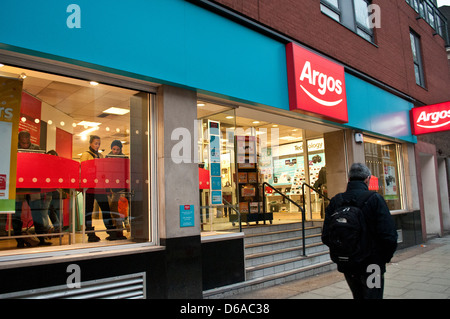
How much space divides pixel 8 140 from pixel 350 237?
3831 millimetres

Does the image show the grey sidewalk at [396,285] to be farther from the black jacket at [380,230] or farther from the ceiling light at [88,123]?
the ceiling light at [88,123]

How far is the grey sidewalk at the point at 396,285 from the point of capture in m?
5.51

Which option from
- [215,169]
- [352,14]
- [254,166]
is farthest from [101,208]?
[352,14]

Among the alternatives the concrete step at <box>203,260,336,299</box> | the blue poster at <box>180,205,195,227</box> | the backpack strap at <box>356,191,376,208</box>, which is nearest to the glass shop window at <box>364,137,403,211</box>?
the concrete step at <box>203,260,336,299</box>

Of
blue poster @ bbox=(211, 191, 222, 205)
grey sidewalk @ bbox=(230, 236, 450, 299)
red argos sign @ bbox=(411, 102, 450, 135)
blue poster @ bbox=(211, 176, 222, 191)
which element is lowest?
grey sidewalk @ bbox=(230, 236, 450, 299)

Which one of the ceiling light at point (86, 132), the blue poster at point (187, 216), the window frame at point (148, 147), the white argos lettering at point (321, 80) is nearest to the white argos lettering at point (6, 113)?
the window frame at point (148, 147)

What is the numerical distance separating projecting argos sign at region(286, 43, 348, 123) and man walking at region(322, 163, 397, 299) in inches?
153

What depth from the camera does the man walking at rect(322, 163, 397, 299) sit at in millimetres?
3139

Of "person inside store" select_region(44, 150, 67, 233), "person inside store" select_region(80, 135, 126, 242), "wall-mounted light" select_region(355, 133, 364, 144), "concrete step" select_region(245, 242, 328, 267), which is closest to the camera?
"person inside store" select_region(44, 150, 67, 233)

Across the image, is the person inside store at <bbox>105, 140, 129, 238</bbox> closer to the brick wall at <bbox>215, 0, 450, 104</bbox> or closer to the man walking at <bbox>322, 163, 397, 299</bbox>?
the man walking at <bbox>322, 163, 397, 299</bbox>

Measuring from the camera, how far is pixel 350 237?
3.15 m

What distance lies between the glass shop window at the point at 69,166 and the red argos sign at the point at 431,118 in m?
9.50

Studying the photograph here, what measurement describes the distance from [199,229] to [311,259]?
3.19m
